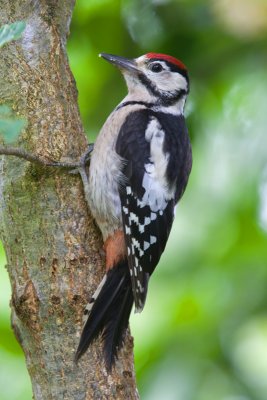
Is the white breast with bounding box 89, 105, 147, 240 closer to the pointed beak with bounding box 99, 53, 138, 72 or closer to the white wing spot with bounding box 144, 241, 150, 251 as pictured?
the white wing spot with bounding box 144, 241, 150, 251

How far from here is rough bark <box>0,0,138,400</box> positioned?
296 cm

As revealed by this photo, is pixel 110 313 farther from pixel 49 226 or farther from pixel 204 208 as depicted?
pixel 204 208

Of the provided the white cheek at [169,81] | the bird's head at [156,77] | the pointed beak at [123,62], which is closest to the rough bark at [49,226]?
the pointed beak at [123,62]

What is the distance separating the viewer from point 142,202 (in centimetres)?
363

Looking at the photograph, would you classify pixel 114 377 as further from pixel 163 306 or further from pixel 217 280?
pixel 217 280

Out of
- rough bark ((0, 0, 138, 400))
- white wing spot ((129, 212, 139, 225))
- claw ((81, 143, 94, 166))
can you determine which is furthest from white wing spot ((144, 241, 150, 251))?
claw ((81, 143, 94, 166))

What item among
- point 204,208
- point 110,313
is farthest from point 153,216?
point 204,208

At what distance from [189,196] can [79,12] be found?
1.38m

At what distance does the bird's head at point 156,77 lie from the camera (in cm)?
428

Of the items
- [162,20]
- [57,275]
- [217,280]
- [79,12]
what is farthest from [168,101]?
[57,275]

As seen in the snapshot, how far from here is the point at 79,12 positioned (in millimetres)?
4598

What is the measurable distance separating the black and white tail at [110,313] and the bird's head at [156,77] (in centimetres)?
122

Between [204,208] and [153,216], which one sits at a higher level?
[204,208]

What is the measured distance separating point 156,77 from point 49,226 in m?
1.51
